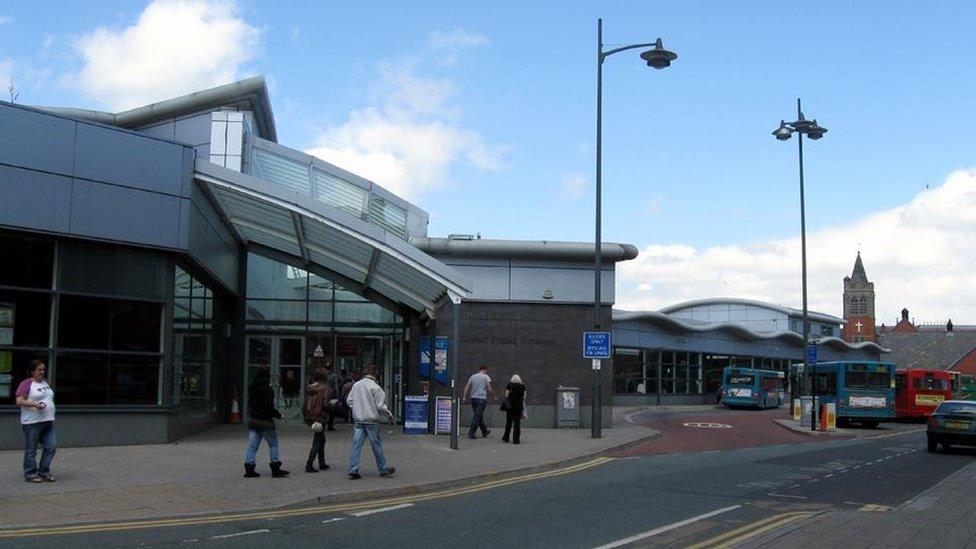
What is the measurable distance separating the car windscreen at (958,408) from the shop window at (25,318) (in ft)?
68.0

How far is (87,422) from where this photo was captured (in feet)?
54.3

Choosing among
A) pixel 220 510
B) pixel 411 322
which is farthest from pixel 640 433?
pixel 220 510

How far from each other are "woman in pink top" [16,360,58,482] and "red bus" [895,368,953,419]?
37.4 m

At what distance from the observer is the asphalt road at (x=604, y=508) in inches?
367

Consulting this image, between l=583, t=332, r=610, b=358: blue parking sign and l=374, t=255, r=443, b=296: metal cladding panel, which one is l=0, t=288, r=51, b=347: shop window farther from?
l=583, t=332, r=610, b=358: blue parking sign

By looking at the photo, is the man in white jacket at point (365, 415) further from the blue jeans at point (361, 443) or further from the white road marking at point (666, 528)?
the white road marking at point (666, 528)

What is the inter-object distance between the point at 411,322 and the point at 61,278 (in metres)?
11.2

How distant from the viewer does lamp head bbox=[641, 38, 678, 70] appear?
21656mm

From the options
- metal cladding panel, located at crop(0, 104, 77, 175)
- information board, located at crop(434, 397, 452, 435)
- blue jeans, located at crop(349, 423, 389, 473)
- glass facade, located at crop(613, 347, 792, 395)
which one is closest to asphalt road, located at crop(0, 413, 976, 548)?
blue jeans, located at crop(349, 423, 389, 473)

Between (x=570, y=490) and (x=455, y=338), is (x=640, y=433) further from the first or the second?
(x=570, y=490)

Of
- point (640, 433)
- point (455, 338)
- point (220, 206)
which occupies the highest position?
point (220, 206)

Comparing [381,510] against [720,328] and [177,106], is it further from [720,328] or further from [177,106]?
[720,328]

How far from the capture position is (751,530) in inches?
406

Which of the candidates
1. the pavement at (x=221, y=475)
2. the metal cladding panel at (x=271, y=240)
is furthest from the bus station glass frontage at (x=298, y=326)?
the pavement at (x=221, y=475)
